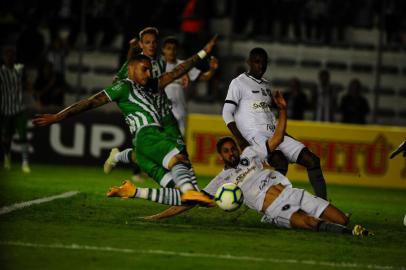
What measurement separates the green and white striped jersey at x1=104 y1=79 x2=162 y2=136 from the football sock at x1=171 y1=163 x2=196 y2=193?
27.4 inches

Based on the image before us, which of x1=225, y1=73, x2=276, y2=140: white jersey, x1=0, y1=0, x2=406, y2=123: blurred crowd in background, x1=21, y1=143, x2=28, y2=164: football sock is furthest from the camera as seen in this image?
x1=0, y1=0, x2=406, y2=123: blurred crowd in background

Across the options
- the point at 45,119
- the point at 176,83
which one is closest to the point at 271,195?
the point at 45,119

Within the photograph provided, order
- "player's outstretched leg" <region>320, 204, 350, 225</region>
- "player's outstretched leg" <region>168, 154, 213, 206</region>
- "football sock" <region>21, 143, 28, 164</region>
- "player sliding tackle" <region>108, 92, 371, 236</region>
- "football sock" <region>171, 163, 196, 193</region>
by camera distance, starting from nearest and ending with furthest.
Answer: "player's outstretched leg" <region>168, 154, 213, 206</region>
"football sock" <region>171, 163, 196, 193</region>
"player sliding tackle" <region>108, 92, 371, 236</region>
"player's outstretched leg" <region>320, 204, 350, 225</region>
"football sock" <region>21, 143, 28, 164</region>

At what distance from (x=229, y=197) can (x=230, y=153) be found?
708 mm

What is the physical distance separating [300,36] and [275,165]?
1048 centimetres

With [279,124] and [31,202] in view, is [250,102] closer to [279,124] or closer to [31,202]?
[279,124]

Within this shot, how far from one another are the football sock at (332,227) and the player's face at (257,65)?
2509mm

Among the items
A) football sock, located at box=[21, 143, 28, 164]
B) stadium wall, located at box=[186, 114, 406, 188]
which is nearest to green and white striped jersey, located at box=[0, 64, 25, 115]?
football sock, located at box=[21, 143, 28, 164]

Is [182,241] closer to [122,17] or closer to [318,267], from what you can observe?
[318,267]

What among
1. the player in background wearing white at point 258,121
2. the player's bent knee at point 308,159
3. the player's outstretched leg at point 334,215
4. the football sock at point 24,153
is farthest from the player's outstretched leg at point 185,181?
the football sock at point 24,153

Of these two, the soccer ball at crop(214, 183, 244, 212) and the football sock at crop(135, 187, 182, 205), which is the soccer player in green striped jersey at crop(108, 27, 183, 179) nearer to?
the football sock at crop(135, 187, 182, 205)

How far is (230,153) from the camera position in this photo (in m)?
11.3

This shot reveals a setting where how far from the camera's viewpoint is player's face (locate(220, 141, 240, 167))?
1127 cm

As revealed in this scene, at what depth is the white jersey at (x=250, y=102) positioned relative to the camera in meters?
12.7
